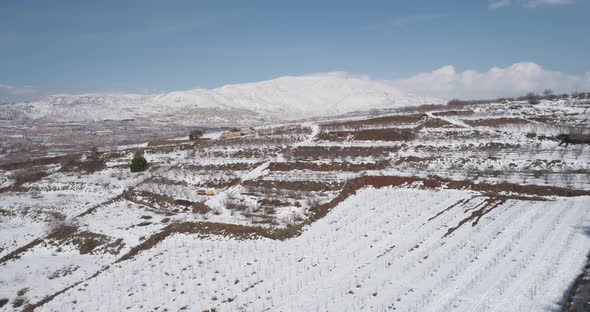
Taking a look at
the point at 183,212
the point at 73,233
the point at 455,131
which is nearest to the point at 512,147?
the point at 455,131

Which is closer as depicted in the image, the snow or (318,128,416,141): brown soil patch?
the snow

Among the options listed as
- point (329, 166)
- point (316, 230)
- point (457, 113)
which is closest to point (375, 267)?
point (316, 230)

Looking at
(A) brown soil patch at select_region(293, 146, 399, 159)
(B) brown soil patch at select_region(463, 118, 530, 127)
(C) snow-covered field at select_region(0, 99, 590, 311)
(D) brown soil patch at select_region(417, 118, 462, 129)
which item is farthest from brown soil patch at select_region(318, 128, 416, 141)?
(B) brown soil patch at select_region(463, 118, 530, 127)

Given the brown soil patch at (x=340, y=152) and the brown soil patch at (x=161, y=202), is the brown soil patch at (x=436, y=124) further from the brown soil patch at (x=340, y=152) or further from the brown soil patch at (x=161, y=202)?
the brown soil patch at (x=161, y=202)

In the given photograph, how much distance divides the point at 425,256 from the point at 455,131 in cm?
3319

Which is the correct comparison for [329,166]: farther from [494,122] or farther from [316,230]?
[494,122]

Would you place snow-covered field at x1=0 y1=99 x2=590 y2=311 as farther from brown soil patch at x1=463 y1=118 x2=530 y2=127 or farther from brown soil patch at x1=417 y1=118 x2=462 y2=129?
brown soil patch at x1=417 y1=118 x2=462 y2=129

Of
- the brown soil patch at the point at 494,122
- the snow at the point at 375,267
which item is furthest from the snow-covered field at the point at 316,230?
the brown soil patch at the point at 494,122

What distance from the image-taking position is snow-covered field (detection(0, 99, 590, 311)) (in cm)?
1385

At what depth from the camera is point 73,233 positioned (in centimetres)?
2405

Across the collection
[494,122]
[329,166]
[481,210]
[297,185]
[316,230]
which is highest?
[494,122]

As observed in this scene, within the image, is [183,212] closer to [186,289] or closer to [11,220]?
[186,289]

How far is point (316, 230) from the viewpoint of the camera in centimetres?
2080

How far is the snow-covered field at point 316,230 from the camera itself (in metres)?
13.9
